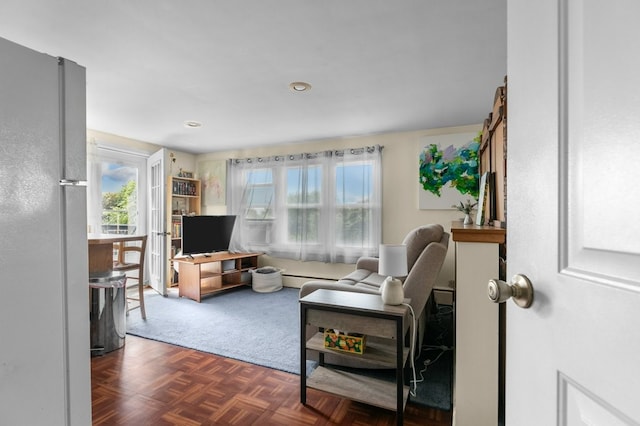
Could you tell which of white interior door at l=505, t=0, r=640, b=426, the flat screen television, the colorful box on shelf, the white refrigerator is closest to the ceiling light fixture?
the flat screen television

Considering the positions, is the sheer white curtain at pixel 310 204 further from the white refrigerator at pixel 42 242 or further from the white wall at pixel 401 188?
the white refrigerator at pixel 42 242

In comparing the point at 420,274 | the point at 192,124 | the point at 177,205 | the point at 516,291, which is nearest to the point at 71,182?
the point at 516,291

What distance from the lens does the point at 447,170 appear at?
158 inches

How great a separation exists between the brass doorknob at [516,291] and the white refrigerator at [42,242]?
3.92 feet

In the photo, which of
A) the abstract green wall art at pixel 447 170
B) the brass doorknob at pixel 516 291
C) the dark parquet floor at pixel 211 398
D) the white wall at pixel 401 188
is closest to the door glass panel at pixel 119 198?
the dark parquet floor at pixel 211 398

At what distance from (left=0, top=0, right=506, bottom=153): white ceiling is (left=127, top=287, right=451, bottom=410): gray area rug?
2.29 metres

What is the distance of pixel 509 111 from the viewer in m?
0.70

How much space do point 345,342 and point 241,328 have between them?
1.65 m

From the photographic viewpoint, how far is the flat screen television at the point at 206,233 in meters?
4.38

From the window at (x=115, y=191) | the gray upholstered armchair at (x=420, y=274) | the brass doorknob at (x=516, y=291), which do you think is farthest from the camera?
the window at (x=115, y=191)

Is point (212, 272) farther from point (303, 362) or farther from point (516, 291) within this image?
point (516, 291)

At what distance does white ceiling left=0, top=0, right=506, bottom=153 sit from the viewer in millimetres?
1723

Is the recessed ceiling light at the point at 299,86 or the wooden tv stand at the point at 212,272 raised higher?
the recessed ceiling light at the point at 299,86

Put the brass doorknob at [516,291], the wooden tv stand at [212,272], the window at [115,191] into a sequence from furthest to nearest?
the wooden tv stand at [212,272], the window at [115,191], the brass doorknob at [516,291]
